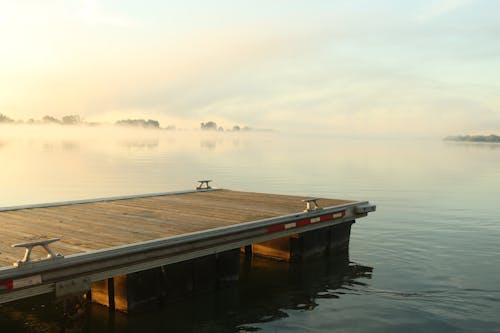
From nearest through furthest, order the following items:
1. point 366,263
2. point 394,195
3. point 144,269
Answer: point 144,269
point 366,263
point 394,195

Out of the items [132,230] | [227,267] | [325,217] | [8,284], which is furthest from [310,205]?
[8,284]

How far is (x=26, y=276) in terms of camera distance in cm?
696

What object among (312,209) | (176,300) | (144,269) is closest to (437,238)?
(312,209)

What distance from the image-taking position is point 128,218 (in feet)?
38.2

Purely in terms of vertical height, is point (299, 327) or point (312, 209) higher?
point (312, 209)

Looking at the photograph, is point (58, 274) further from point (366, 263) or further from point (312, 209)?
point (366, 263)

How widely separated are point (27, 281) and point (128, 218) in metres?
4.70

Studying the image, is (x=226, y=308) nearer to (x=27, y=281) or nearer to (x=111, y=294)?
(x=111, y=294)

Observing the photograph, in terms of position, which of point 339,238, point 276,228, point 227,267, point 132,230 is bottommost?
point 227,267

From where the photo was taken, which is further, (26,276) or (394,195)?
(394,195)

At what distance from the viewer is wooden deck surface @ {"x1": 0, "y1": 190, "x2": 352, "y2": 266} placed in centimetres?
910

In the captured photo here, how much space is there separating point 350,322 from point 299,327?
1.07 m

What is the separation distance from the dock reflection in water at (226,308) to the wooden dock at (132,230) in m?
1.02

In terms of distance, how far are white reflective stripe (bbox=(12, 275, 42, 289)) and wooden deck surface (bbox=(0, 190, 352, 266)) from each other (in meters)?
0.71
